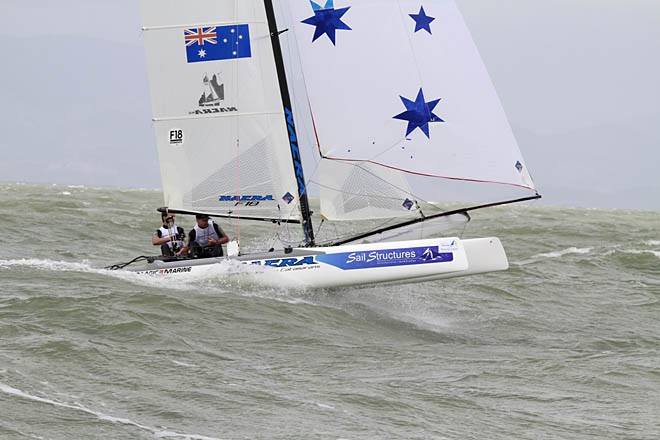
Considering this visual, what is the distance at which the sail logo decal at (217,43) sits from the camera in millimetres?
12320

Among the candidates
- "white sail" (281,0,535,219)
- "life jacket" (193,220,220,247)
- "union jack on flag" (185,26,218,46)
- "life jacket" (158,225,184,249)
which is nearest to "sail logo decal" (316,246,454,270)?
"white sail" (281,0,535,219)

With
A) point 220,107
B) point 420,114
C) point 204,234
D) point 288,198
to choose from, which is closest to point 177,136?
point 220,107

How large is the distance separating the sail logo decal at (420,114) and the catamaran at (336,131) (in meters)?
0.02

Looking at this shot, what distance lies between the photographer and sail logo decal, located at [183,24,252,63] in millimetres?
12320

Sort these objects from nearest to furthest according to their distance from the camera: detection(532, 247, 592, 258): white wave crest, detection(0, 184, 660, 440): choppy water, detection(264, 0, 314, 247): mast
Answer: detection(0, 184, 660, 440): choppy water
detection(264, 0, 314, 247): mast
detection(532, 247, 592, 258): white wave crest

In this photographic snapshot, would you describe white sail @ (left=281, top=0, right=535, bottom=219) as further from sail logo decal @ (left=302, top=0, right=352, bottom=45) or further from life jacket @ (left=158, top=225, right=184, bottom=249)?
life jacket @ (left=158, top=225, right=184, bottom=249)

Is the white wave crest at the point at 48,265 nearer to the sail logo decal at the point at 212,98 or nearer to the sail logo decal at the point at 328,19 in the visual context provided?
the sail logo decal at the point at 212,98

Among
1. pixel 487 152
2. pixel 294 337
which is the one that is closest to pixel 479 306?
pixel 487 152

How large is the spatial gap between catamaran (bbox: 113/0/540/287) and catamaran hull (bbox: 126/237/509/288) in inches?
0.7

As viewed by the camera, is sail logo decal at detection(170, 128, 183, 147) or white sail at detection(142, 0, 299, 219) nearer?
white sail at detection(142, 0, 299, 219)

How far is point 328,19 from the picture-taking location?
1167 cm

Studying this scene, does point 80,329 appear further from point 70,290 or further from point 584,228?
point 584,228

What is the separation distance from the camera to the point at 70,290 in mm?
11625

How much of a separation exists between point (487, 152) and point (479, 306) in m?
3.59
